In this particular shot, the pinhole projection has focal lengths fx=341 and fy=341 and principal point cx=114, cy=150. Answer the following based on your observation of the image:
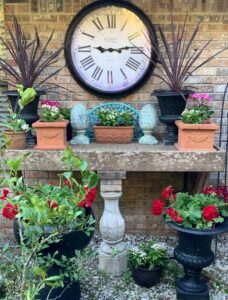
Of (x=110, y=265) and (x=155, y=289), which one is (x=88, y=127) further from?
(x=155, y=289)

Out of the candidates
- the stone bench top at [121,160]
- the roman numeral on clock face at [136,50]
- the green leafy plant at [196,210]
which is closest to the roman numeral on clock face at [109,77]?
the roman numeral on clock face at [136,50]

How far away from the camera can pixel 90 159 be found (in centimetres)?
242

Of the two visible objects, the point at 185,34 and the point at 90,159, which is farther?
the point at 185,34

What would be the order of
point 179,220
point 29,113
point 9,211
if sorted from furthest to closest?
point 29,113
point 179,220
point 9,211

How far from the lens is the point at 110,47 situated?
9.45ft

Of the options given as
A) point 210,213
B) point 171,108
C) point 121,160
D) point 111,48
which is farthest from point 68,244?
point 111,48

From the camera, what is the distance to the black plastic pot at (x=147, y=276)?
8.20 feet

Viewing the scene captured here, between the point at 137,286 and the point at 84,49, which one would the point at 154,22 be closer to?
the point at 84,49

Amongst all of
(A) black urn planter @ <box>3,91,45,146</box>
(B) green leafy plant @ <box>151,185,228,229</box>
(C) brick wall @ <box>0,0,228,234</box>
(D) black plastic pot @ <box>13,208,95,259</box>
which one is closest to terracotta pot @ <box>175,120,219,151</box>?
(B) green leafy plant @ <box>151,185,228,229</box>

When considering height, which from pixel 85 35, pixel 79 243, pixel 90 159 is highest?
pixel 85 35

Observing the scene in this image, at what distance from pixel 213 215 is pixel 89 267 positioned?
45.9 inches

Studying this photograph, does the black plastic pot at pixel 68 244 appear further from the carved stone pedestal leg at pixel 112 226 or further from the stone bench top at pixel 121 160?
the stone bench top at pixel 121 160

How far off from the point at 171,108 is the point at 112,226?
1006mm

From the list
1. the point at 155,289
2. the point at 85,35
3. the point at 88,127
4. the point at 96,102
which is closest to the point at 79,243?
the point at 155,289
